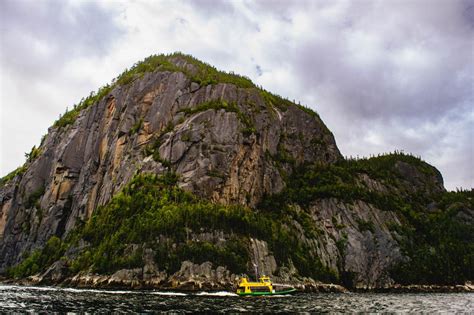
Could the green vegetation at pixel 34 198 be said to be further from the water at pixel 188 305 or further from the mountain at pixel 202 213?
the water at pixel 188 305

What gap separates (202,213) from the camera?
136m

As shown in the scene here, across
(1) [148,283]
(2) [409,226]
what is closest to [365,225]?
(2) [409,226]

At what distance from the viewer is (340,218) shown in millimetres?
169625

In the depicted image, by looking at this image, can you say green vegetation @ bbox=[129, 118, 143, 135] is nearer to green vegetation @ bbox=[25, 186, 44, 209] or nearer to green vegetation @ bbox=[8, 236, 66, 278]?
green vegetation @ bbox=[8, 236, 66, 278]

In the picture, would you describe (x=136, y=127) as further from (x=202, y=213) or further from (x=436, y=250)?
(x=436, y=250)

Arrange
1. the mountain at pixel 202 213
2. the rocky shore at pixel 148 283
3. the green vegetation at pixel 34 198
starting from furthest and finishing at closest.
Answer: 1. the green vegetation at pixel 34 198
2. the mountain at pixel 202 213
3. the rocky shore at pixel 148 283

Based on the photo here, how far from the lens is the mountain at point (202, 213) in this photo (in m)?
128

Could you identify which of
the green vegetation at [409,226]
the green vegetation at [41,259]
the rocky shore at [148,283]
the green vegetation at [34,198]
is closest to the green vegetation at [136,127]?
the green vegetation at [41,259]

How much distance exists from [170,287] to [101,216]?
2076 inches

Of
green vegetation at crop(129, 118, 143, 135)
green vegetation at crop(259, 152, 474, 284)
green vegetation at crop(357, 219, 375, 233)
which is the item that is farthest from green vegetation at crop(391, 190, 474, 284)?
green vegetation at crop(129, 118, 143, 135)

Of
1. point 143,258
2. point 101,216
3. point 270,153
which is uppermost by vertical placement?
point 270,153

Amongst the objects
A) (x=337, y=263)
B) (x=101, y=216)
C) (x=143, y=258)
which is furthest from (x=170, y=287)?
(x=337, y=263)

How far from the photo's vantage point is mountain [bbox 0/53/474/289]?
127500mm

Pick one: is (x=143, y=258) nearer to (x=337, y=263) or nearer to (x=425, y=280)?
(x=337, y=263)
